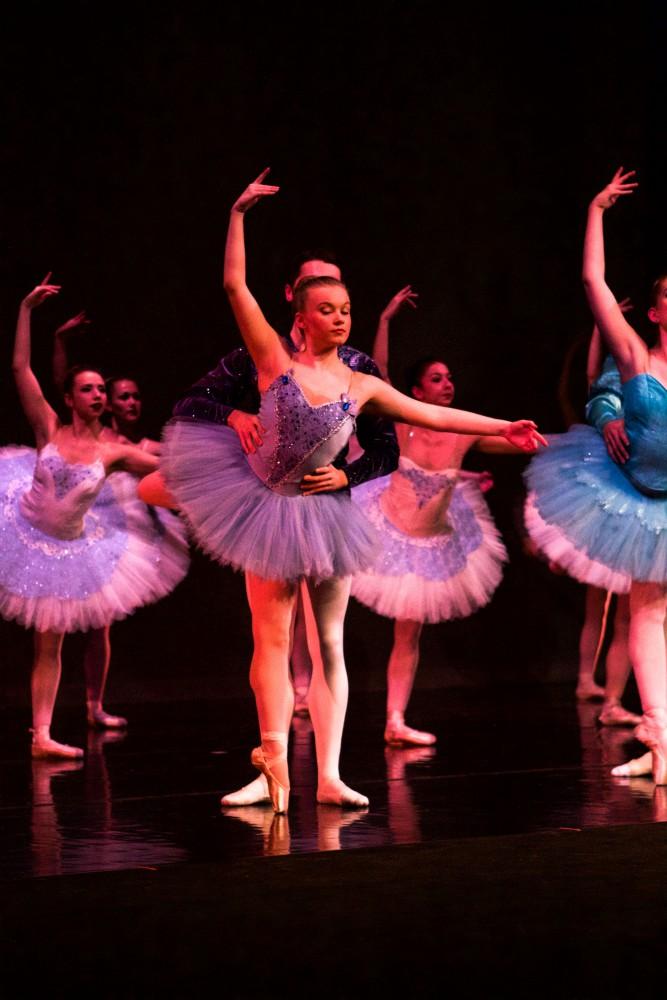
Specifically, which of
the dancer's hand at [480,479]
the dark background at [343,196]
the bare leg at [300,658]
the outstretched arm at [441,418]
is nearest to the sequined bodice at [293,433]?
the outstretched arm at [441,418]

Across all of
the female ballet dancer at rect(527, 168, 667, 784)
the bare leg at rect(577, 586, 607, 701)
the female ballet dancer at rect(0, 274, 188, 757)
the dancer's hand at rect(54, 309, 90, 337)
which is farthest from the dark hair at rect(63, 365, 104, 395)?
the bare leg at rect(577, 586, 607, 701)

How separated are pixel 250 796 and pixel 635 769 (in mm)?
1029

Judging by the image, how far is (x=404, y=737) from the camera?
15.2 feet

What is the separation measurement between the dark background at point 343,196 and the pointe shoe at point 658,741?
2992mm

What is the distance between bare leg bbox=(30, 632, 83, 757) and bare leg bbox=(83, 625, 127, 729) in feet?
1.83

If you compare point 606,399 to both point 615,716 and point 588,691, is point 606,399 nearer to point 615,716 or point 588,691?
point 615,716

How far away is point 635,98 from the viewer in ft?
23.7

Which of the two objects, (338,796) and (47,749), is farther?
(47,749)

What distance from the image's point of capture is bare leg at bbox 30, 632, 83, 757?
443cm

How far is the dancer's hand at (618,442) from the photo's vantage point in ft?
12.3

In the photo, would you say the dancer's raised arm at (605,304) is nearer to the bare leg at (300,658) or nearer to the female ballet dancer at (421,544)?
the female ballet dancer at (421,544)

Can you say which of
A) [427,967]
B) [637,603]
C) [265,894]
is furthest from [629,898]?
[637,603]

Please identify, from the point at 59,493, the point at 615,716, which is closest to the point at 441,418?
the point at 59,493

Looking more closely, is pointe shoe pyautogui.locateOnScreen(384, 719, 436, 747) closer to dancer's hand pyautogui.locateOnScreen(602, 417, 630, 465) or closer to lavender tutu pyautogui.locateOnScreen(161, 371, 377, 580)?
dancer's hand pyautogui.locateOnScreen(602, 417, 630, 465)
